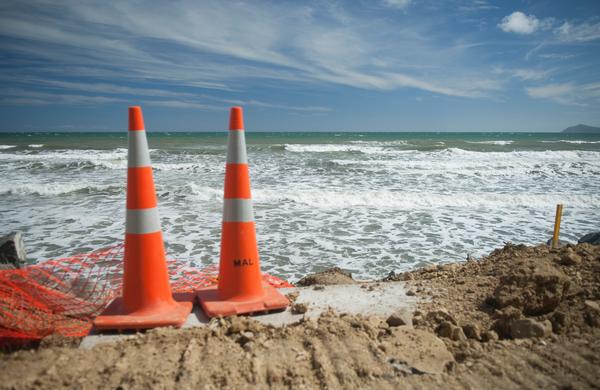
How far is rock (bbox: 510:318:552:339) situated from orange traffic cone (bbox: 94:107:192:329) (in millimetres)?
2166

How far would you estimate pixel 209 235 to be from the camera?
21.5ft

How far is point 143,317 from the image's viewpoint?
243cm

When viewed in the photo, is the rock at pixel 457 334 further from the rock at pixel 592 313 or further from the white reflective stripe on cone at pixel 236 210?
the white reflective stripe on cone at pixel 236 210

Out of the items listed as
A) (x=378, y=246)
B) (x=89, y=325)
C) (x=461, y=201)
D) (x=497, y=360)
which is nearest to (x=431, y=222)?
(x=378, y=246)

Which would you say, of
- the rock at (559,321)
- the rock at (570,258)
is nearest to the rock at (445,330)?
the rock at (559,321)

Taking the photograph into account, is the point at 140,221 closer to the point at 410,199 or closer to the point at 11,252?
the point at 11,252

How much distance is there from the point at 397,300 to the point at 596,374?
1319mm

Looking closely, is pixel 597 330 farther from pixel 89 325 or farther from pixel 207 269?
pixel 207 269

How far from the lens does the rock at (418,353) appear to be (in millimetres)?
2006

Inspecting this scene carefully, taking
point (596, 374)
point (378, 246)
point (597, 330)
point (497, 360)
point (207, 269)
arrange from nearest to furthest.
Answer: point (596, 374) < point (497, 360) < point (597, 330) < point (207, 269) < point (378, 246)

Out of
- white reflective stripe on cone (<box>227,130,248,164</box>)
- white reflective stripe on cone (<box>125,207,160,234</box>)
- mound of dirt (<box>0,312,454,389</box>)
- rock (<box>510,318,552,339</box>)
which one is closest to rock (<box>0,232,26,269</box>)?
white reflective stripe on cone (<box>125,207,160,234</box>)

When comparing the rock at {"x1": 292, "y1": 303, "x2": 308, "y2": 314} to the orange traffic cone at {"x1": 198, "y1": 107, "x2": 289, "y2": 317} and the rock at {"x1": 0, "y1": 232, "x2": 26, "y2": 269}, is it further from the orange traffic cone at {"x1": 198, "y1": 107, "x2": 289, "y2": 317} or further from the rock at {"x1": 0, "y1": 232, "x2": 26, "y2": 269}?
the rock at {"x1": 0, "y1": 232, "x2": 26, "y2": 269}

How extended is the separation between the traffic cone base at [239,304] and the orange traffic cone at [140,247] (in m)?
0.16

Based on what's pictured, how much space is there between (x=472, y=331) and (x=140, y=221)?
2.36 metres
